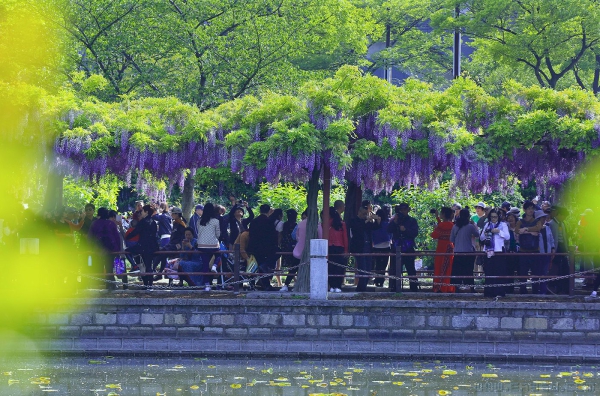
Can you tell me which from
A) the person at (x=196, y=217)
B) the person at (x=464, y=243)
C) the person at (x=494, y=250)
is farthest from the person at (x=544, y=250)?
the person at (x=196, y=217)

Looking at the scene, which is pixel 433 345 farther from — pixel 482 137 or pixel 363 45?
pixel 363 45

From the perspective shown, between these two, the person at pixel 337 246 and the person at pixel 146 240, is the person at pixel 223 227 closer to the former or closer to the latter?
the person at pixel 146 240

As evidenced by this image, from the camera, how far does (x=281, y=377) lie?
14.4 m

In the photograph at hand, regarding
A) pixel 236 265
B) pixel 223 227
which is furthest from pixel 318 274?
pixel 223 227

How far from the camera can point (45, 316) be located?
17.1 m

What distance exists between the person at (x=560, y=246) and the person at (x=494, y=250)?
1.08 metres

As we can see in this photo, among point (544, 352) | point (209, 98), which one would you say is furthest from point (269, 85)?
point (544, 352)

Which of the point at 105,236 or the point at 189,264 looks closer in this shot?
the point at 189,264

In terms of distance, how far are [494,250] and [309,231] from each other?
3.18 metres

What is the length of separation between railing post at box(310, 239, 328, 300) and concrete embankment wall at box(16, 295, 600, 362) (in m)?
0.27

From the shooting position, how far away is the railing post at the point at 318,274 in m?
16.9

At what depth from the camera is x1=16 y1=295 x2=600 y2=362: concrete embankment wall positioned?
53.6 feet

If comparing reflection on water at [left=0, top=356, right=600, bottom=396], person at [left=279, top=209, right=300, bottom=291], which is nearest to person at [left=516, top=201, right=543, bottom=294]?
reflection on water at [left=0, top=356, right=600, bottom=396]

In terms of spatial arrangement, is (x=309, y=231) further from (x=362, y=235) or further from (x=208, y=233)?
(x=208, y=233)
